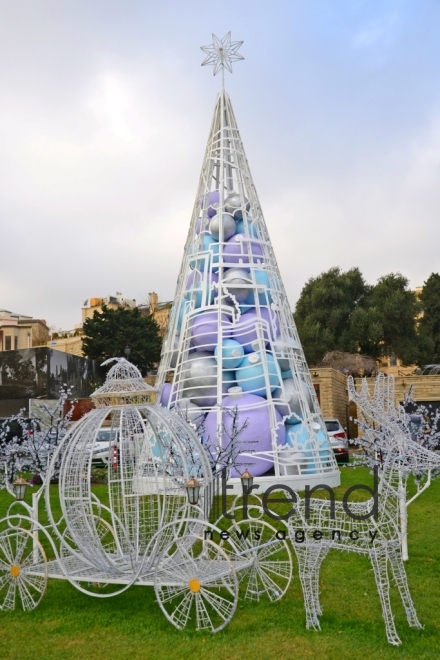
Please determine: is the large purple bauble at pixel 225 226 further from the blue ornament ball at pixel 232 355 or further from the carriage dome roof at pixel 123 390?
the carriage dome roof at pixel 123 390

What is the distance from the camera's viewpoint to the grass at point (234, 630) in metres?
5.09

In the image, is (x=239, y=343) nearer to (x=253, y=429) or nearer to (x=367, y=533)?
(x=253, y=429)

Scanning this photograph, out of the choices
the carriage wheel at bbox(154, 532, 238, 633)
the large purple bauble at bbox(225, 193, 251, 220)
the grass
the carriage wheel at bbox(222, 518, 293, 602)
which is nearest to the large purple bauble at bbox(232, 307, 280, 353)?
the large purple bauble at bbox(225, 193, 251, 220)

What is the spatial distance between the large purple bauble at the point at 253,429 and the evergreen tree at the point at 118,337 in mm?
22065

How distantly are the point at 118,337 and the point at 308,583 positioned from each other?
93.1 ft

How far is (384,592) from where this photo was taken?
17.8ft

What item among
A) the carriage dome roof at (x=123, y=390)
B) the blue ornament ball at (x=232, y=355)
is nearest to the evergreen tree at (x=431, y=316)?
the blue ornament ball at (x=232, y=355)

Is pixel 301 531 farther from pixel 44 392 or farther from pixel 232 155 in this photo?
pixel 44 392

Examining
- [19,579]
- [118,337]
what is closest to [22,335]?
[118,337]

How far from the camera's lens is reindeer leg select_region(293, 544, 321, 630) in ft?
18.3

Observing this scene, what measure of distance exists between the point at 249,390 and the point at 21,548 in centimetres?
585

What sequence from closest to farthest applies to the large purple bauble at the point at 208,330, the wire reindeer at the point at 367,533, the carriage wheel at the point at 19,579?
the wire reindeer at the point at 367,533 < the carriage wheel at the point at 19,579 < the large purple bauble at the point at 208,330

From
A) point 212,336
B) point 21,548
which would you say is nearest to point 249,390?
point 212,336

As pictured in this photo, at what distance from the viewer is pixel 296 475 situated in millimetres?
11359
